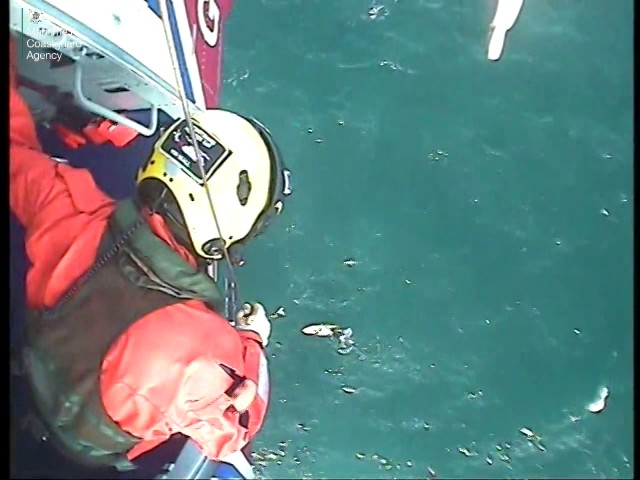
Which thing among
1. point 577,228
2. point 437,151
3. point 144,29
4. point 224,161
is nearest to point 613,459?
point 577,228

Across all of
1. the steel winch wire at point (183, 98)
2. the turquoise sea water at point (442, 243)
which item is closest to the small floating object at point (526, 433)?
the turquoise sea water at point (442, 243)

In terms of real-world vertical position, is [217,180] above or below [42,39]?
below

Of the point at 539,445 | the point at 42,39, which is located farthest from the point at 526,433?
the point at 42,39

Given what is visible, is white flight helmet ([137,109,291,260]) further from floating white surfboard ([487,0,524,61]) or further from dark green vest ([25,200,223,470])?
floating white surfboard ([487,0,524,61])

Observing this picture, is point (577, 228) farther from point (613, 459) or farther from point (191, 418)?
point (191, 418)

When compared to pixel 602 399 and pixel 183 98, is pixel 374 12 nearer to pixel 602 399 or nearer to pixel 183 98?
pixel 183 98

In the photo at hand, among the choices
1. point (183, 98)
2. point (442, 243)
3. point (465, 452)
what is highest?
point (183, 98)

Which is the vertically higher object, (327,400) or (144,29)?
(144,29)
